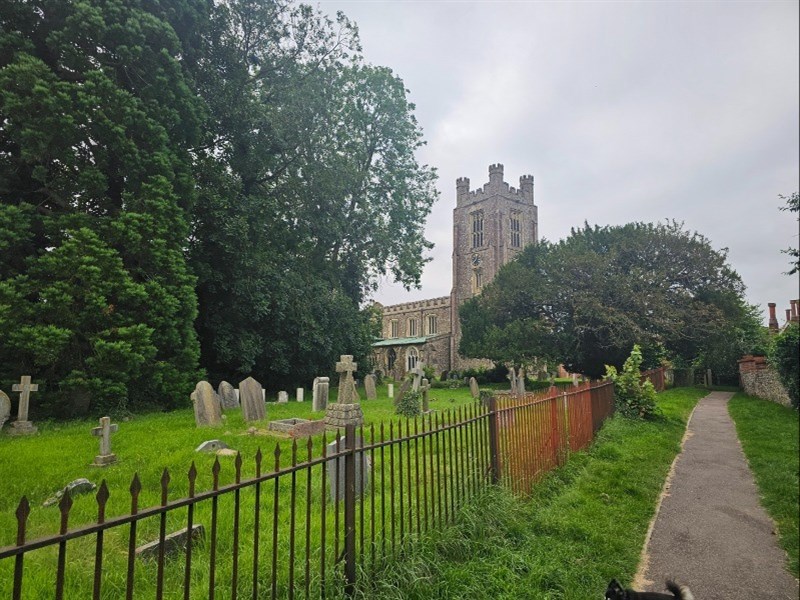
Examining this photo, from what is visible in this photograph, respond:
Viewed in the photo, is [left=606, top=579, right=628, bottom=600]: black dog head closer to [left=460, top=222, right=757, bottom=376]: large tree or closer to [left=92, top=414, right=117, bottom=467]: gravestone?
Answer: [left=92, top=414, right=117, bottom=467]: gravestone

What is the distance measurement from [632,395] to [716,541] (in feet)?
27.5

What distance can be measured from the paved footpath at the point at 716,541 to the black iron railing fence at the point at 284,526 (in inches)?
63.4

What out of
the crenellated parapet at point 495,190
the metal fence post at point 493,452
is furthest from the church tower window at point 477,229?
the metal fence post at point 493,452

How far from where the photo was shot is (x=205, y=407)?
1056cm

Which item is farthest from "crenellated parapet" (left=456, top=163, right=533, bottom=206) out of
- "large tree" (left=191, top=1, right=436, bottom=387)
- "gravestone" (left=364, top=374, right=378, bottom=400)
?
"gravestone" (left=364, top=374, right=378, bottom=400)

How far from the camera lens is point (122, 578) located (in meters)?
3.56

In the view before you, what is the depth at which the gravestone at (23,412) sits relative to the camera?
9805 mm

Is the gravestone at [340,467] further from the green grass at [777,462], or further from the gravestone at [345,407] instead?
the gravestone at [345,407]

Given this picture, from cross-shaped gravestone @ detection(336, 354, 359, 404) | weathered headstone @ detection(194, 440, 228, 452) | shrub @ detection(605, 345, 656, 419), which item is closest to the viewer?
weathered headstone @ detection(194, 440, 228, 452)

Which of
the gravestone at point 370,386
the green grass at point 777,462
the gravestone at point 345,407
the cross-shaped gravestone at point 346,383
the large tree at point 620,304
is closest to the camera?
the green grass at point 777,462

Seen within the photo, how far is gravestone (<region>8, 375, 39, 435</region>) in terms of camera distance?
9.80 metres

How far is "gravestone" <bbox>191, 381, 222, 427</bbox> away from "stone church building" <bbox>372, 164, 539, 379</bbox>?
4018cm

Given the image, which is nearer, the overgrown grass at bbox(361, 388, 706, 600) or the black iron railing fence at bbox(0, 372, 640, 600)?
the black iron railing fence at bbox(0, 372, 640, 600)

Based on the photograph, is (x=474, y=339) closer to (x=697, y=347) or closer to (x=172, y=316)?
(x=697, y=347)
